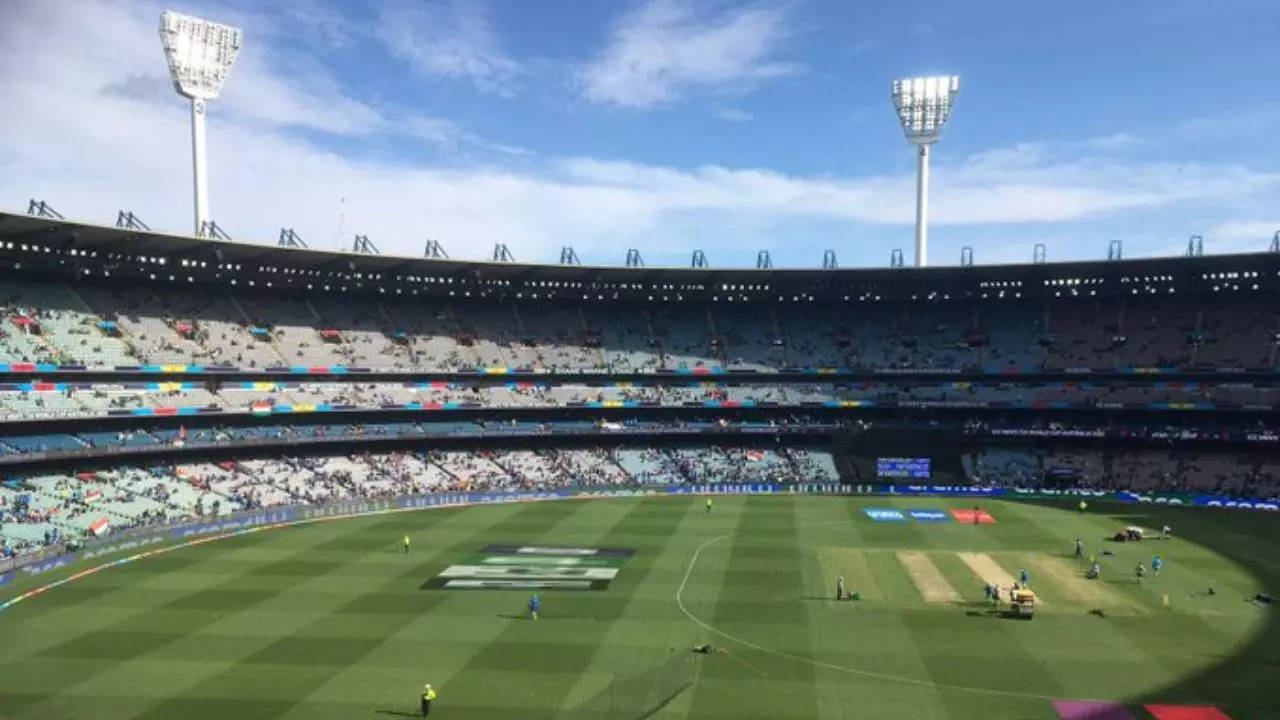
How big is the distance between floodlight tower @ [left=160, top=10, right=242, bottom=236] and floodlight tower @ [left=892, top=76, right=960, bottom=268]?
64.3 meters

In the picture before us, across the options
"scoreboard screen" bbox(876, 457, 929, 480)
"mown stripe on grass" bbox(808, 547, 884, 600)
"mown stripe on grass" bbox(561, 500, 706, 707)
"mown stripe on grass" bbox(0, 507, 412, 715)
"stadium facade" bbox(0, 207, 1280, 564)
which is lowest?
"mown stripe on grass" bbox(0, 507, 412, 715)

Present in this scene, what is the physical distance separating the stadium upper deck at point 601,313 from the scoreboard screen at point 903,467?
11.8 meters

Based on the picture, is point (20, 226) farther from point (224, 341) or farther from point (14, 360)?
point (224, 341)

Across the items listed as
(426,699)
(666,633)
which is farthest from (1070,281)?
(426,699)

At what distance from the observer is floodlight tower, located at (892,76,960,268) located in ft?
290

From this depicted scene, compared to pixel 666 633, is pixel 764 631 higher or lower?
higher

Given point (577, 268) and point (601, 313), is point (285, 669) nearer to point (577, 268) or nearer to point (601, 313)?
point (577, 268)

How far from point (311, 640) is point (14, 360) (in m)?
41.6

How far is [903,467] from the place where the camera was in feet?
248

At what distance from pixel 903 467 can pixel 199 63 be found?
70369 millimetres

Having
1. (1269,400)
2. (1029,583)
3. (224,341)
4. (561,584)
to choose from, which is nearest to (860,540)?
(1029,583)

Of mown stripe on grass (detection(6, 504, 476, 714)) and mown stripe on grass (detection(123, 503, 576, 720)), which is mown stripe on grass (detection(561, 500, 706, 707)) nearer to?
mown stripe on grass (detection(123, 503, 576, 720))

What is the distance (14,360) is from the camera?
59156mm

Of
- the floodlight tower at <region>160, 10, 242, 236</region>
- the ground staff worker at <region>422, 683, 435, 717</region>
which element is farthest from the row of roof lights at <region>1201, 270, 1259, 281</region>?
the floodlight tower at <region>160, 10, 242, 236</region>
